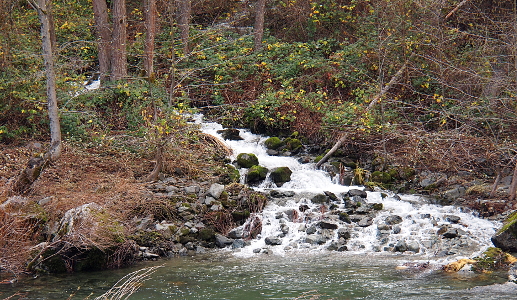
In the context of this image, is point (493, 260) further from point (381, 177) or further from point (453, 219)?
point (381, 177)

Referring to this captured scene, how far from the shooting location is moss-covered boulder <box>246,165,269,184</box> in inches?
516

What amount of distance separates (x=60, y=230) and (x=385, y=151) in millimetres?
8958

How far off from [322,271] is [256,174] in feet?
16.5

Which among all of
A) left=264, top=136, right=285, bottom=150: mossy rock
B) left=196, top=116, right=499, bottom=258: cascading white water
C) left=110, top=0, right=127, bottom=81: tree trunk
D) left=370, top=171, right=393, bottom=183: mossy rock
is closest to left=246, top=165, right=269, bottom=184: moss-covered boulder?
left=196, top=116, right=499, bottom=258: cascading white water

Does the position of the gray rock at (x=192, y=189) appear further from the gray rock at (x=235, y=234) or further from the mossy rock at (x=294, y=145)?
the mossy rock at (x=294, y=145)

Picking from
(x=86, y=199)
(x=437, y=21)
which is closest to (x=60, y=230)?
(x=86, y=199)

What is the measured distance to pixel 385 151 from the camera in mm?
14148

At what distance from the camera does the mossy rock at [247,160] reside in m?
13.7

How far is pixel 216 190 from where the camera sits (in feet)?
37.9

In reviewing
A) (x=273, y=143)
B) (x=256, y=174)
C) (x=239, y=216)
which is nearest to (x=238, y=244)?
(x=239, y=216)

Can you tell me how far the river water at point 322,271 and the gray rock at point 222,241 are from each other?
0.40m

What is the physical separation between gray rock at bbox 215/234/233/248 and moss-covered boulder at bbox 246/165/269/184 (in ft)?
9.67

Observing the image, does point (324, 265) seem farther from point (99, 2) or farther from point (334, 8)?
point (334, 8)

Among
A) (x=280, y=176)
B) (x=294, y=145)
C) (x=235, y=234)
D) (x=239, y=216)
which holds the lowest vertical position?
(x=235, y=234)
